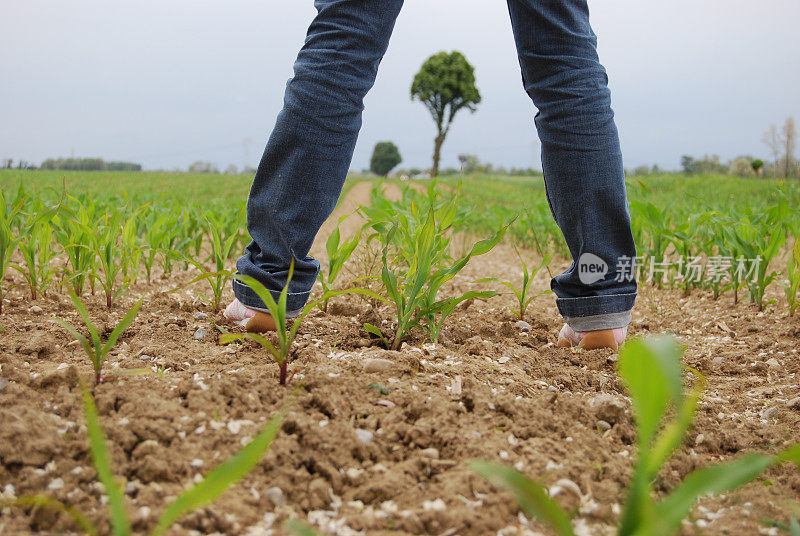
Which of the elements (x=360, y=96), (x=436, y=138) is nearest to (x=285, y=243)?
(x=360, y=96)

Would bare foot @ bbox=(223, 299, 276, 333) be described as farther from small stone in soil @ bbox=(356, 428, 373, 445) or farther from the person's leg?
the person's leg

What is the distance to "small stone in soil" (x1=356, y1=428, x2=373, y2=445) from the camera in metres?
0.91

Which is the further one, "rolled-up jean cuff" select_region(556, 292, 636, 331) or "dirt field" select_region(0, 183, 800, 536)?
"rolled-up jean cuff" select_region(556, 292, 636, 331)

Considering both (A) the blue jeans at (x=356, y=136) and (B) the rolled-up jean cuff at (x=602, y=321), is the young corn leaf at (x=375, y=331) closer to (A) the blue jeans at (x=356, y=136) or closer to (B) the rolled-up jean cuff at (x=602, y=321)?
(A) the blue jeans at (x=356, y=136)

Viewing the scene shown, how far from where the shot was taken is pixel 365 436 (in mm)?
918

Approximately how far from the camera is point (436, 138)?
35.3 meters

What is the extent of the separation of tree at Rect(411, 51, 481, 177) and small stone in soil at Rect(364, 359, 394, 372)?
35.6 metres

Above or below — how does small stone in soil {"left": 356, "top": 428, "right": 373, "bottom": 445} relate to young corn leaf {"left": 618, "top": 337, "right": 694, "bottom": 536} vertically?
below

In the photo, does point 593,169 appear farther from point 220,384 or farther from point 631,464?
point 220,384

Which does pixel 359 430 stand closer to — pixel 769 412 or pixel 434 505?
pixel 434 505

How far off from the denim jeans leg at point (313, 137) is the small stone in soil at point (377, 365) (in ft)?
1.13

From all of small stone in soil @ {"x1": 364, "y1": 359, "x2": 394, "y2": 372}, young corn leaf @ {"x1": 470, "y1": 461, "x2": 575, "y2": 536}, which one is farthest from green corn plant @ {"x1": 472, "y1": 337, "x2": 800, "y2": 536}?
small stone in soil @ {"x1": 364, "y1": 359, "x2": 394, "y2": 372}

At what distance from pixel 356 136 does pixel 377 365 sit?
1.92 ft

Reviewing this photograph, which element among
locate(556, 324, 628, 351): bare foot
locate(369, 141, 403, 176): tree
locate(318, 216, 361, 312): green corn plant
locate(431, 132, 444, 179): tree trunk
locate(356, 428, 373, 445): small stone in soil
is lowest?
locate(356, 428, 373, 445): small stone in soil
